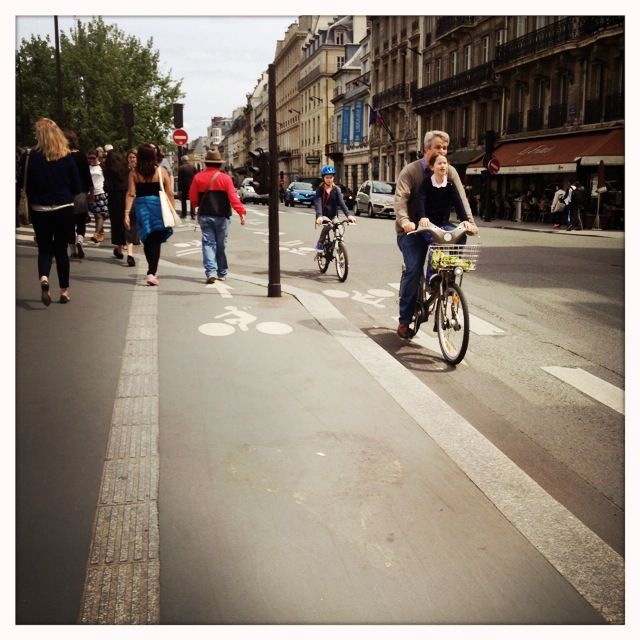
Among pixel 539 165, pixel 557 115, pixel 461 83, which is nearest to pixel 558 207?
pixel 539 165

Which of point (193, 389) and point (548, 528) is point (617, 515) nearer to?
point (548, 528)

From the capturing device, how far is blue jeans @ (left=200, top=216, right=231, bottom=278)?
24.8 ft

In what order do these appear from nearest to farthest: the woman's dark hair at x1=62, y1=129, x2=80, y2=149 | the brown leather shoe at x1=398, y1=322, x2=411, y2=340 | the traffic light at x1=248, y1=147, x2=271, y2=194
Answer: the woman's dark hair at x1=62, y1=129, x2=80, y2=149
the brown leather shoe at x1=398, y1=322, x2=411, y2=340
the traffic light at x1=248, y1=147, x2=271, y2=194

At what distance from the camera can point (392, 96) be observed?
667 cm

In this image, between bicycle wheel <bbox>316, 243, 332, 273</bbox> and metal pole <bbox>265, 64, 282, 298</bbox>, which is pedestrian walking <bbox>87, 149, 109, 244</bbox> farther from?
bicycle wheel <bbox>316, 243, 332, 273</bbox>

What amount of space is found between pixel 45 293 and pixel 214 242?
193 inches

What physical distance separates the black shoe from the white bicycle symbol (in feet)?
5.50

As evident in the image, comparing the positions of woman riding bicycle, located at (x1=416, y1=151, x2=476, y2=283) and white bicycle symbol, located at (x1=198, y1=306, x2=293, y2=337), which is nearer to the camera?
white bicycle symbol, located at (x1=198, y1=306, x2=293, y2=337)

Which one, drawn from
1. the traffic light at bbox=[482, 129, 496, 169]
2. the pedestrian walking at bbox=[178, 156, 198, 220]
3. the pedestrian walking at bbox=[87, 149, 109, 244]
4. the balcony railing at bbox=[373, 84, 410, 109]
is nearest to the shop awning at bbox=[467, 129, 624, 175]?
the balcony railing at bbox=[373, 84, 410, 109]

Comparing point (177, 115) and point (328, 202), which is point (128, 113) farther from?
point (328, 202)

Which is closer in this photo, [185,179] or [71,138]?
[71,138]

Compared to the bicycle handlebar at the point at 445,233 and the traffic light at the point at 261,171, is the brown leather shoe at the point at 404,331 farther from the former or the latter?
the traffic light at the point at 261,171
